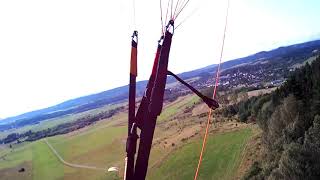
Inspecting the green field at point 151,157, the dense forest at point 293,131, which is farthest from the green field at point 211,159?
the dense forest at point 293,131

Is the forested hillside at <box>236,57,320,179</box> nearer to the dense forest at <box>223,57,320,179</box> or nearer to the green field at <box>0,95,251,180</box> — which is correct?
the dense forest at <box>223,57,320,179</box>

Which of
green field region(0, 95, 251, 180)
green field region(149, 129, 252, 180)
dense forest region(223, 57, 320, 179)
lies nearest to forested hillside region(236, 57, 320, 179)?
dense forest region(223, 57, 320, 179)

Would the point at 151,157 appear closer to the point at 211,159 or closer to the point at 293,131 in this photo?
the point at 211,159

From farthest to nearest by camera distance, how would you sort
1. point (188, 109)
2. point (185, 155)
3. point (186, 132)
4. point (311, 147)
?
point (188, 109) < point (186, 132) < point (185, 155) < point (311, 147)

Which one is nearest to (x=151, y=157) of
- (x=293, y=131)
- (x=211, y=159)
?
(x=211, y=159)

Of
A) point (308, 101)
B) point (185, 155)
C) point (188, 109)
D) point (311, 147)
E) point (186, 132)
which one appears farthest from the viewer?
point (188, 109)

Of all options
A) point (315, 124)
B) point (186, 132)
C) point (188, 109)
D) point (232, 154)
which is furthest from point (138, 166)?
point (188, 109)

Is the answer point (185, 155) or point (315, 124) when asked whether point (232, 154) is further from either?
point (315, 124)

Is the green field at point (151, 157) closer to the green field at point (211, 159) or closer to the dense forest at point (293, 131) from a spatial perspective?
the green field at point (211, 159)
